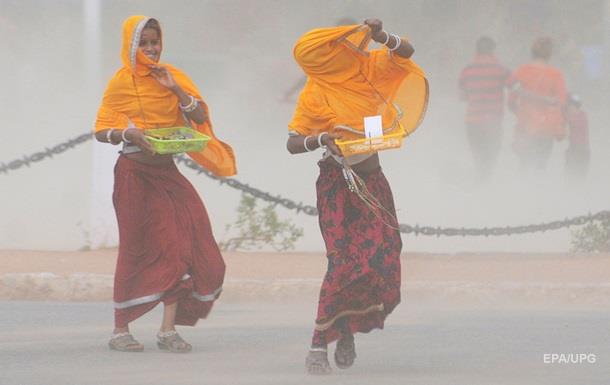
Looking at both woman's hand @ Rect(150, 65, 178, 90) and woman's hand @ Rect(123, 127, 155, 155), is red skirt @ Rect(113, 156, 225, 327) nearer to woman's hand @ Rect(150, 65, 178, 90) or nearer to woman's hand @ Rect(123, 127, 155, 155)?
woman's hand @ Rect(123, 127, 155, 155)

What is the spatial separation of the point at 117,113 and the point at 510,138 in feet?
19.8

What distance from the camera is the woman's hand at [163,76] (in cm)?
991

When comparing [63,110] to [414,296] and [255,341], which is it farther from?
[255,341]

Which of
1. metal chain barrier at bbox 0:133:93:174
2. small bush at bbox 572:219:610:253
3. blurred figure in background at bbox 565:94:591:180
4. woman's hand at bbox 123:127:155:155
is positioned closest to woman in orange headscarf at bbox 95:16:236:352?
woman's hand at bbox 123:127:155:155

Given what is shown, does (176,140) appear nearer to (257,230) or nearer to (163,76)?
(163,76)

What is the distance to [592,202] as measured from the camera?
50.7 ft

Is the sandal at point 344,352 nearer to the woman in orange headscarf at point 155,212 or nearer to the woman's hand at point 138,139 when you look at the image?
the woman in orange headscarf at point 155,212

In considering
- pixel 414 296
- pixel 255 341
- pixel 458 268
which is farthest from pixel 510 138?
pixel 255 341

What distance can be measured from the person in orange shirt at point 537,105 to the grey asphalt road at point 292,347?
3461mm

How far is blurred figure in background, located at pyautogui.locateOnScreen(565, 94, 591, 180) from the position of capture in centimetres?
1540

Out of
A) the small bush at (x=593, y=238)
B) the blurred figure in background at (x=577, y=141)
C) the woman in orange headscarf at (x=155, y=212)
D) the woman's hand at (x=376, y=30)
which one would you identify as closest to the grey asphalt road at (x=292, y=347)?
the woman in orange headscarf at (x=155, y=212)

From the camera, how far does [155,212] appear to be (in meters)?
10.1

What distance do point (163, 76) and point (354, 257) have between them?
161 centimetres

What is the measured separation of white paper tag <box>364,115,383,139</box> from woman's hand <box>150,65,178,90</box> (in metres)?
1.37
